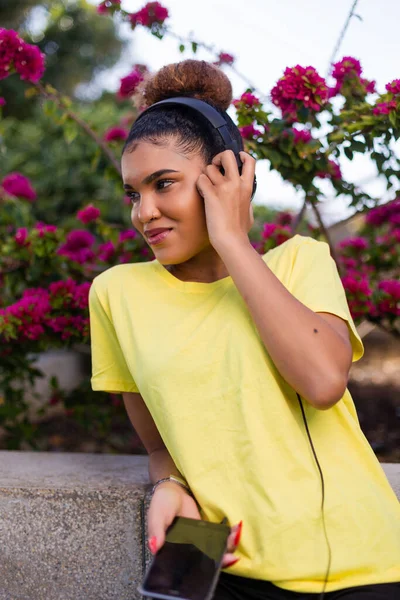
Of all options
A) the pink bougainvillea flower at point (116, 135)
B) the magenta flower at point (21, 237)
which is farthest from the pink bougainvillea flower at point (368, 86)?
the magenta flower at point (21, 237)

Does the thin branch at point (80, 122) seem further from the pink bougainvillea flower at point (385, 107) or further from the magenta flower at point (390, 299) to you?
the magenta flower at point (390, 299)

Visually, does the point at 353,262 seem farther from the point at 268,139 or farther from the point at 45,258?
the point at 45,258

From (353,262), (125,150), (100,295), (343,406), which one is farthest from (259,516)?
(353,262)

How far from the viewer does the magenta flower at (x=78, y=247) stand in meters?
3.01

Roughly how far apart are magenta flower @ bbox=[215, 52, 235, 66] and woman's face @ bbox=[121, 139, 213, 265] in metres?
1.42

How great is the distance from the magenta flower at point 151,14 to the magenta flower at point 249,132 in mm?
706

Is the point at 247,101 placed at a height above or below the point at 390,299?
above

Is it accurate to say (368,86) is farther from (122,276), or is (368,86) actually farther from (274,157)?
(122,276)

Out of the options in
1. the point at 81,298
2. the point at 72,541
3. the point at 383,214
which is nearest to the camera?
the point at 72,541

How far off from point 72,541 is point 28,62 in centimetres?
183

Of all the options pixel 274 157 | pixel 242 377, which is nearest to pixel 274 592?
pixel 242 377

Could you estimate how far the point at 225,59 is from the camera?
2863mm

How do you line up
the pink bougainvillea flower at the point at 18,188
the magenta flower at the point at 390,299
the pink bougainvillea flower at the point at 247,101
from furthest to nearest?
the pink bougainvillea flower at the point at 18,188 < the magenta flower at the point at 390,299 < the pink bougainvillea flower at the point at 247,101

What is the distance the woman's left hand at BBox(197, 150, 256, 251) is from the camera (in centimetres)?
151
